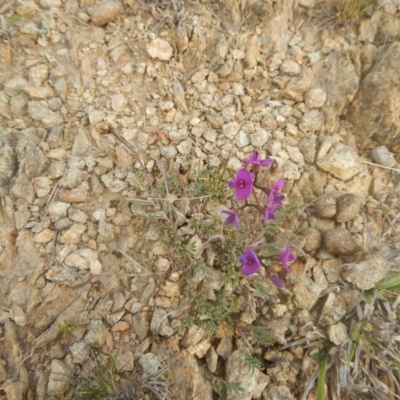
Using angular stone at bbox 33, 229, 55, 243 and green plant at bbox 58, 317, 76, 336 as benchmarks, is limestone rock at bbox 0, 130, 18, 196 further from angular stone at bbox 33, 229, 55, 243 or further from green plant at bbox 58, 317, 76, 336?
green plant at bbox 58, 317, 76, 336

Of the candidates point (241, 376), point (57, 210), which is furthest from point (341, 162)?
point (57, 210)

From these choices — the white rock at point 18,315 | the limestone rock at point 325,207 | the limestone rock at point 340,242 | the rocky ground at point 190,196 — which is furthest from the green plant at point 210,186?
the white rock at point 18,315

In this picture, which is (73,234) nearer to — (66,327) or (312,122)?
(66,327)

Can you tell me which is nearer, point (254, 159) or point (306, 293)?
point (254, 159)

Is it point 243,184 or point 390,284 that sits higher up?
point 243,184

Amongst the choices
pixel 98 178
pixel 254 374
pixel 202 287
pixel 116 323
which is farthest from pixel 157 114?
pixel 254 374
